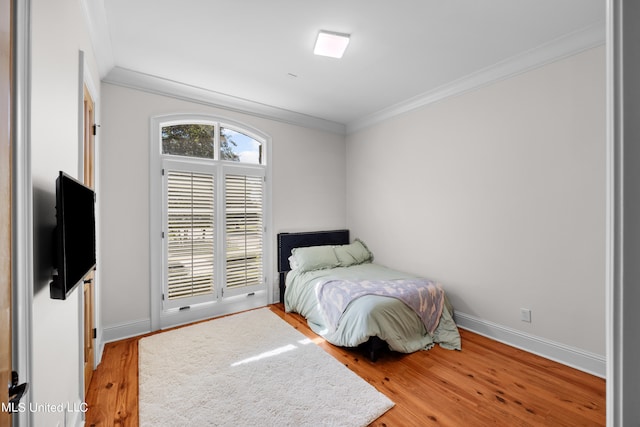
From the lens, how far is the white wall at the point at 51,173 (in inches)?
41.8

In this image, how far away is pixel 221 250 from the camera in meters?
3.52

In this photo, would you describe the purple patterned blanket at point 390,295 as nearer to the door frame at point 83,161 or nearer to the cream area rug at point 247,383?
the cream area rug at point 247,383

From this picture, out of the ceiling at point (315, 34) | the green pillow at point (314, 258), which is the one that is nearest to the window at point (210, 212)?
the green pillow at point (314, 258)

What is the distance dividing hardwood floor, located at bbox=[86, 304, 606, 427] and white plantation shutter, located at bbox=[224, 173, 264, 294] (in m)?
1.34

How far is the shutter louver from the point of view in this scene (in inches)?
126

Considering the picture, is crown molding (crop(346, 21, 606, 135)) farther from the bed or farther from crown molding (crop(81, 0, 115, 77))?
crown molding (crop(81, 0, 115, 77))

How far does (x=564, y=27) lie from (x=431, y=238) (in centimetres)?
227

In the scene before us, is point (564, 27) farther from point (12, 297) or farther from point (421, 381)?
point (12, 297)

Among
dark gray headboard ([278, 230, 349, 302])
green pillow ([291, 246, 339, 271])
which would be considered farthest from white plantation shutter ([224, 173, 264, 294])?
green pillow ([291, 246, 339, 271])

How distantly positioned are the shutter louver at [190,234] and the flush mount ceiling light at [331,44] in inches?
78.8

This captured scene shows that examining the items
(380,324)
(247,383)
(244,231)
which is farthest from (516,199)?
(244,231)

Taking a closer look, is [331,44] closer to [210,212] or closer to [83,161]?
[83,161]

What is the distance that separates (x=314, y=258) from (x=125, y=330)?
7.39ft

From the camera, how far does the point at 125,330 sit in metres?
2.92
